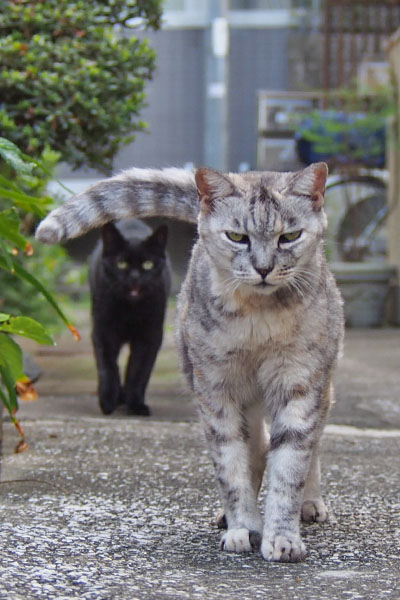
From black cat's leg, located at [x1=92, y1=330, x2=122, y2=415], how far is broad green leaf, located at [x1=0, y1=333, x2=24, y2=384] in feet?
4.77

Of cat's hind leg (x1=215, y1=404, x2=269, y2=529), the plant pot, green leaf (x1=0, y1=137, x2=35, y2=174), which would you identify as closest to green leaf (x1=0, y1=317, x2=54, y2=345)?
green leaf (x1=0, y1=137, x2=35, y2=174)

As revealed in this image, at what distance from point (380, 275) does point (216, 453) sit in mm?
5045

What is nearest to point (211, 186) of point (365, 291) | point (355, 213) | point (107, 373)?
point (107, 373)

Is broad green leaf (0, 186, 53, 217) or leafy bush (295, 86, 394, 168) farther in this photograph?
leafy bush (295, 86, 394, 168)

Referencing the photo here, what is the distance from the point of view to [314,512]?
276cm

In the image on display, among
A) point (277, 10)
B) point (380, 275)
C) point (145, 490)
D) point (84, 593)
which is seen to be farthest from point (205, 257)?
point (277, 10)

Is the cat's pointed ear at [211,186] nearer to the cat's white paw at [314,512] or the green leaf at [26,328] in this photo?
the green leaf at [26,328]

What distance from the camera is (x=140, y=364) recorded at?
14.8 ft

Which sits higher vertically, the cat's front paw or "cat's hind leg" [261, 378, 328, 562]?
"cat's hind leg" [261, 378, 328, 562]

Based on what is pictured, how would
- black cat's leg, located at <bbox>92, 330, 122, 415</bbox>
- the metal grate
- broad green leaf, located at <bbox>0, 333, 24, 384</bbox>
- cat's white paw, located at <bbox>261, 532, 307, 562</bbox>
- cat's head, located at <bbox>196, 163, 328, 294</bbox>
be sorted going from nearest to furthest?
cat's white paw, located at <bbox>261, 532, 307, 562</bbox> < cat's head, located at <bbox>196, 163, 328, 294</bbox> < broad green leaf, located at <bbox>0, 333, 24, 384</bbox> < black cat's leg, located at <bbox>92, 330, 122, 415</bbox> < the metal grate

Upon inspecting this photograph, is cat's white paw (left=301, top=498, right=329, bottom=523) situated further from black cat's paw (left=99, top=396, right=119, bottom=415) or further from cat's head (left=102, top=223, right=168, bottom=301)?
cat's head (left=102, top=223, right=168, bottom=301)

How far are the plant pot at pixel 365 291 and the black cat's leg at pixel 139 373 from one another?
3.05m

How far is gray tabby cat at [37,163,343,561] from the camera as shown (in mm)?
2479

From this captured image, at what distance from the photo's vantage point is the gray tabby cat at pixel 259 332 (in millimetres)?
2479
